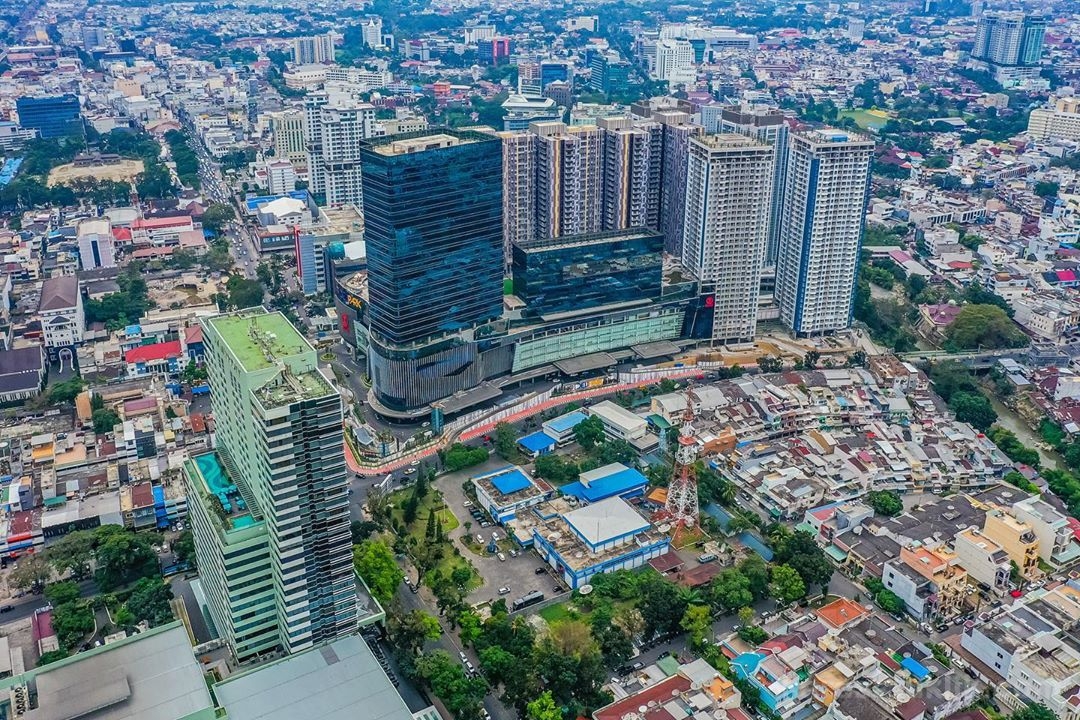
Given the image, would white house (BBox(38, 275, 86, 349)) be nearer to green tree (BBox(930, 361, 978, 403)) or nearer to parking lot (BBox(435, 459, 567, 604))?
parking lot (BBox(435, 459, 567, 604))

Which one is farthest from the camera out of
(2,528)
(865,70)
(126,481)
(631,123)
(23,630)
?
(865,70)

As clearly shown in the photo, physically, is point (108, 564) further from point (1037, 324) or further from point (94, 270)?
point (1037, 324)

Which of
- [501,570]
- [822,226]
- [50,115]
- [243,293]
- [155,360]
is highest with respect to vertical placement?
[822,226]

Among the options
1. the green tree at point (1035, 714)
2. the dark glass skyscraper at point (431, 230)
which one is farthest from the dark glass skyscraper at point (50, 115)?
the green tree at point (1035, 714)

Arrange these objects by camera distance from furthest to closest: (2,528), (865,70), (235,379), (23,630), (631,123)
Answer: (865,70)
(631,123)
(2,528)
(23,630)
(235,379)

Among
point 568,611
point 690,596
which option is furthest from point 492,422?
point 690,596

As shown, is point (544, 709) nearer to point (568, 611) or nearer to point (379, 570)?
point (568, 611)

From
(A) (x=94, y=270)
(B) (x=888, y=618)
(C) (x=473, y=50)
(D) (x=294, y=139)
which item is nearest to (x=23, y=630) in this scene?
(B) (x=888, y=618)
